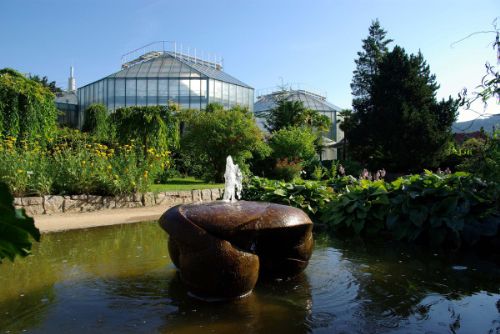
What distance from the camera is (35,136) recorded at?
49.5 ft

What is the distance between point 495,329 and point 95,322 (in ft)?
9.52

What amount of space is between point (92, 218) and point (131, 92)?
75.4 feet

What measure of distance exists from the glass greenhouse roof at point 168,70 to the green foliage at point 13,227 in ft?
97.9

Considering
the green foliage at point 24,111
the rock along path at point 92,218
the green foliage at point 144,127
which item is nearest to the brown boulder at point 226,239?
the rock along path at point 92,218

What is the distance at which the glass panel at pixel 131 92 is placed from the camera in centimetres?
2978

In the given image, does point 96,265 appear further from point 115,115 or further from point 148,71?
point 148,71

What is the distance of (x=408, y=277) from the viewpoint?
14.5 ft

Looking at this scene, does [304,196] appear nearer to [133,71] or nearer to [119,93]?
[119,93]

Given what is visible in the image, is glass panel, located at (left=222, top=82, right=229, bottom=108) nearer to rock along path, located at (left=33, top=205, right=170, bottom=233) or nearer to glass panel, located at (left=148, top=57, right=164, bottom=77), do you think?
glass panel, located at (left=148, top=57, right=164, bottom=77)

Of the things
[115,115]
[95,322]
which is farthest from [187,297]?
[115,115]

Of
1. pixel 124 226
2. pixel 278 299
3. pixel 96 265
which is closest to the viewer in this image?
pixel 278 299

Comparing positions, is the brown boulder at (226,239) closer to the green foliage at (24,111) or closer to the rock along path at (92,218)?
the rock along path at (92,218)

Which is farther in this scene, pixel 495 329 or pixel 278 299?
pixel 278 299

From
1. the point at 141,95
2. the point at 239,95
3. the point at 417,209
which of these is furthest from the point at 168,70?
the point at 417,209
